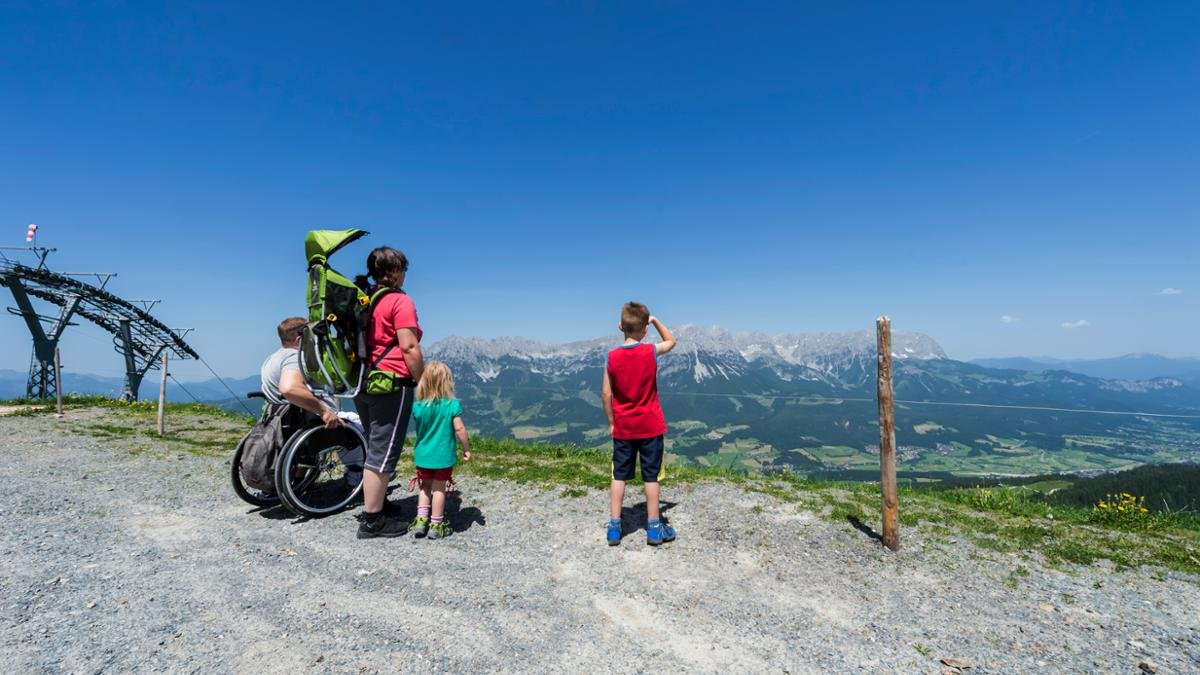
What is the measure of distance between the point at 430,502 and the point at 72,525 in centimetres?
543

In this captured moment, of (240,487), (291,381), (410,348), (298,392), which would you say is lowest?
(240,487)

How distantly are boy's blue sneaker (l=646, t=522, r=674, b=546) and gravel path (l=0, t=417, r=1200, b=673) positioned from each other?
0.59 ft

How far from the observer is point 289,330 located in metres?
7.23

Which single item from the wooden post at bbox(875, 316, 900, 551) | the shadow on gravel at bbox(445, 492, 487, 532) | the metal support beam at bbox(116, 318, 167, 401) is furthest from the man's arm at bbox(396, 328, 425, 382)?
the metal support beam at bbox(116, 318, 167, 401)

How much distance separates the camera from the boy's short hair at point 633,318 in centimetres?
678

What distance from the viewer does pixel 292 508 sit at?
23.7 ft

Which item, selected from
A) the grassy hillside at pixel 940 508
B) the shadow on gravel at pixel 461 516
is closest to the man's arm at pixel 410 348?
the shadow on gravel at pixel 461 516

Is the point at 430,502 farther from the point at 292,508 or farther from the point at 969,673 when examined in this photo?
the point at 969,673

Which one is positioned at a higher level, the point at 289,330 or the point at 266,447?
the point at 289,330

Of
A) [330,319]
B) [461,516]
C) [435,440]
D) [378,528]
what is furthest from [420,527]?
[330,319]

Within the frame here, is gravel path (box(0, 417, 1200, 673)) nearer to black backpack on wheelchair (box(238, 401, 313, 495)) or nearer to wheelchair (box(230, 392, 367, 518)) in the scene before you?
wheelchair (box(230, 392, 367, 518))

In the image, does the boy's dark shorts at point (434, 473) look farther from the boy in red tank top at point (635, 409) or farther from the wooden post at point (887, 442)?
the wooden post at point (887, 442)

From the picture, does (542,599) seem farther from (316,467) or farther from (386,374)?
(316,467)

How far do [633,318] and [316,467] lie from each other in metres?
5.87
